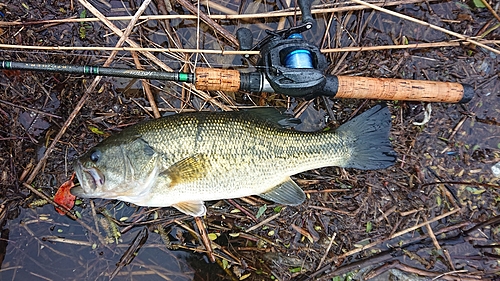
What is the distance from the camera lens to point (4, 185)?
3189 millimetres

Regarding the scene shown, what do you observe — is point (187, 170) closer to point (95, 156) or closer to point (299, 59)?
point (95, 156)

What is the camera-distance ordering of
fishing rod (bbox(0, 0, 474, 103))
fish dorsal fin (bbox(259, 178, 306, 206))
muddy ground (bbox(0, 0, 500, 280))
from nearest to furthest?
fishing rod (bbox(0, 0, 474, 103)), fish dorsal fin (bbox(259, 178, 306, 206)), muddy ground (bbox(0, 0, 500, 280))

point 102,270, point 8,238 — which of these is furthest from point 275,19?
point 8,238

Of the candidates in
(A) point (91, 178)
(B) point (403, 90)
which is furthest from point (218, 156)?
(B) point (403, 90)

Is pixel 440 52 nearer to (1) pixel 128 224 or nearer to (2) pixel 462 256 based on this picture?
(2) pixel 462 256

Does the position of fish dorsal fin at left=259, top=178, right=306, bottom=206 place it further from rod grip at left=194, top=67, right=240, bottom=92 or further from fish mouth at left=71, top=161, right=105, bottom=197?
fish mouth at left=71, top=161, right=105, bottom=197

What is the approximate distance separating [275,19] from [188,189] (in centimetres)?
170

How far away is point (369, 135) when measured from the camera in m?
3.03

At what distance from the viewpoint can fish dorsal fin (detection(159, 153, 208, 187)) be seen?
276cm

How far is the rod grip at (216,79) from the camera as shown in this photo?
2.79 meters

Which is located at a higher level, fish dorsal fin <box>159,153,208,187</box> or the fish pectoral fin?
fish dorsal fin <box>159,153,208,187</box>

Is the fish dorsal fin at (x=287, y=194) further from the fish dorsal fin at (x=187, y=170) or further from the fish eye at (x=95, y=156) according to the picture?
the fish eye at (x=95, y=156)

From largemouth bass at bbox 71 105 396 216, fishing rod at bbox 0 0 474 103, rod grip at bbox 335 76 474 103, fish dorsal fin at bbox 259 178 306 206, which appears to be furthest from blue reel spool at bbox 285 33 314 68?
fish dorsal fin at bbox 259 178 306 206

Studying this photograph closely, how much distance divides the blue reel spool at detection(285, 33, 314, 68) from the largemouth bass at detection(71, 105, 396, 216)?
0.46 m
